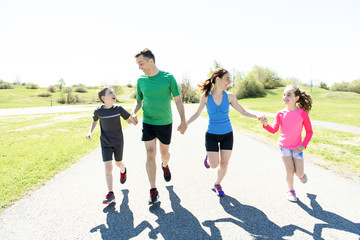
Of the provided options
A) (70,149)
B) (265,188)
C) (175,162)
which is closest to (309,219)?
(265,188)

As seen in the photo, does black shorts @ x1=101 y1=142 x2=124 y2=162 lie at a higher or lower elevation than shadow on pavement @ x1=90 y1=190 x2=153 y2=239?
higher

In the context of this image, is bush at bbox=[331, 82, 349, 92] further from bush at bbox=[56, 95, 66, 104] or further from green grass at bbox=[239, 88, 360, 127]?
bush at bbox=[56, 95, 66, 104]

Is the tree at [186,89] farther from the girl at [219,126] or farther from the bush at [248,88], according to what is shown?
the girl at [219,126]

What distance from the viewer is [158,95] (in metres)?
3.44

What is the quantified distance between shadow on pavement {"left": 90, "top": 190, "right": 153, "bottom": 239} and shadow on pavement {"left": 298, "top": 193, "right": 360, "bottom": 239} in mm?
2039

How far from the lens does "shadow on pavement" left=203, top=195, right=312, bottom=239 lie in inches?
95.0

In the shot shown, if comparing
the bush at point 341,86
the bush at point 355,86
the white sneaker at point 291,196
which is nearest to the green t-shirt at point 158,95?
the white sneaker at point 291,196

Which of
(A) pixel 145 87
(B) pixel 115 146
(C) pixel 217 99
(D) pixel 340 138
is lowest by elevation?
(D) pixel 340 138

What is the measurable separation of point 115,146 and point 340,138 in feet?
29.6

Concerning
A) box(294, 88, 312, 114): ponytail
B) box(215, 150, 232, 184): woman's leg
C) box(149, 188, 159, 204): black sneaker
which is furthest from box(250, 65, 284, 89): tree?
box(149, 188, 159, 204): black sneaker

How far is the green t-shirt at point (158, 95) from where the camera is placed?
3.42 m

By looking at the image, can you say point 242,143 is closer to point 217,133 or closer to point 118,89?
point 217,133

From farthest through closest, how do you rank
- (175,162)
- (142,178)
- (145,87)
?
1. (175,162)
2. (142,178)
3. (145,87)

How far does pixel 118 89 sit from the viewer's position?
90.4 meters
